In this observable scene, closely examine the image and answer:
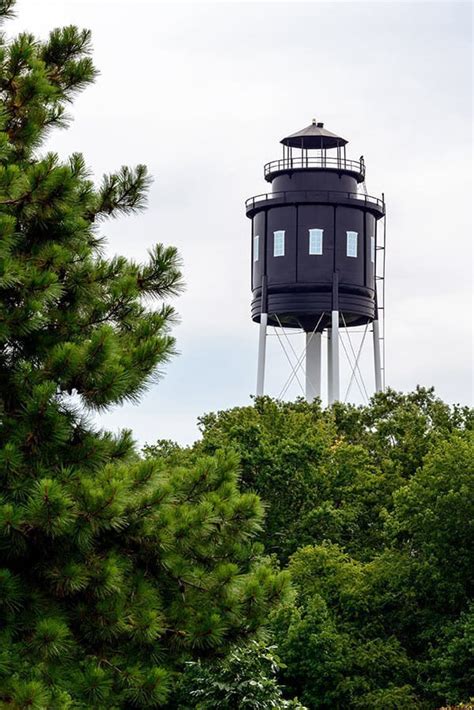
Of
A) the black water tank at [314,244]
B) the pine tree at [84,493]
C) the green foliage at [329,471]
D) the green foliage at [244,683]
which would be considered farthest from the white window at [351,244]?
the pine tree at [84,493]

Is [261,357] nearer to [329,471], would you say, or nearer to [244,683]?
[329,471]

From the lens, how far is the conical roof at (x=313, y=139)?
153 feet

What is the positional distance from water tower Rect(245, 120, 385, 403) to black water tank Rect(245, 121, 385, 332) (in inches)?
1.2

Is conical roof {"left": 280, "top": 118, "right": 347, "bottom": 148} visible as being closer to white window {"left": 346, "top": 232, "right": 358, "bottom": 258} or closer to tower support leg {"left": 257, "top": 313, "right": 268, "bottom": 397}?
white window {"left": 346, "top": 232, "right": 358, "bottom": 258}

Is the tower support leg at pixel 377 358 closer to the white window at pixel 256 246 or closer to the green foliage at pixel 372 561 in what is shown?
the white window at pixel 256 246

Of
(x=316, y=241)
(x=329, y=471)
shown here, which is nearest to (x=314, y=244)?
(x=316, y=241)

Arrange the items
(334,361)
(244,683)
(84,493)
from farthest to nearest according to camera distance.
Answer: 1. (334,361)
2. (244,683)
3. (84,493)

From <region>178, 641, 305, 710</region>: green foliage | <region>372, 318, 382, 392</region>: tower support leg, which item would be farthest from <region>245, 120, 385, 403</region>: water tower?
<region>178, 641, 305, 710</region>: green foliage

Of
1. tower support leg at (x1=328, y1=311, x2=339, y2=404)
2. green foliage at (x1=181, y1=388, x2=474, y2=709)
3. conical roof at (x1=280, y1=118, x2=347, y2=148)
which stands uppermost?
conical roof at (x1=280, y1=118, x2=347, y2=148)

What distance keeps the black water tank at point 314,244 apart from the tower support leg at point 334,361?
666 millimetres

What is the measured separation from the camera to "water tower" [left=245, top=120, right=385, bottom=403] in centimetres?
4444

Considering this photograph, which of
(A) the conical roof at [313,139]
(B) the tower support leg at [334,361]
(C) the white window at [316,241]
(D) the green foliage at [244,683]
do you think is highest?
(A) the conical roof at [313,139]

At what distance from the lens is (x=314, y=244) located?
148 ft

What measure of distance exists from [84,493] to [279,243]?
31899 millimetres
